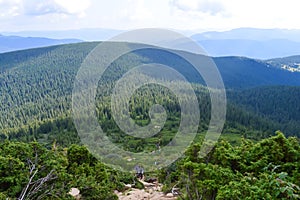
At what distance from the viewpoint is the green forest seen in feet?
33.4

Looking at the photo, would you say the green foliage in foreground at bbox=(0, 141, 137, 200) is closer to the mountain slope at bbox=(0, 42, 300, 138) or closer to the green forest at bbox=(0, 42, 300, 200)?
the green forest at bbox=(0, 42, 300, 200)

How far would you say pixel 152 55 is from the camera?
184m

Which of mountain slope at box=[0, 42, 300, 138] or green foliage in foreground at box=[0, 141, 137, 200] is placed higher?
green foliage in foreground at box=[0, 141, 137, 200]

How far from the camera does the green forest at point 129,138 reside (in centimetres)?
1020

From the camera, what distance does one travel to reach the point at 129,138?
77.1 metres

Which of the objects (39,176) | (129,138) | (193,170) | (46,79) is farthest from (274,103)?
(39,176)

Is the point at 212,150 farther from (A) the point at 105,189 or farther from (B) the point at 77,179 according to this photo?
(B) the point at 77,179

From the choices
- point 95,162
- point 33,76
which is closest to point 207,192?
point 95,162

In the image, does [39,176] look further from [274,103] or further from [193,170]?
[274,103]

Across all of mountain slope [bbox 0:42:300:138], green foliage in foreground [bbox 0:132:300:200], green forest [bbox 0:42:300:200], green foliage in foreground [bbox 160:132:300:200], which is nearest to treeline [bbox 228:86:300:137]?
green forest [bbox 0:42:300:200]

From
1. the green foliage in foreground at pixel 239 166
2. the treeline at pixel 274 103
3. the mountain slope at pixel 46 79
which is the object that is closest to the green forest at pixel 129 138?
the green foliage in foreground at pixel 239 166

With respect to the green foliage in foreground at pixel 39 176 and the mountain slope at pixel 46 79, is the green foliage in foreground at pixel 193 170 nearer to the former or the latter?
the green foliage in foreground at pixel 39 176

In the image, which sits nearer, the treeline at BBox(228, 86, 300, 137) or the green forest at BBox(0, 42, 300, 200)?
the green forest at BBox(0, 42, 300, 200)

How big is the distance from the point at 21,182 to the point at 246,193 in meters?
7.80
